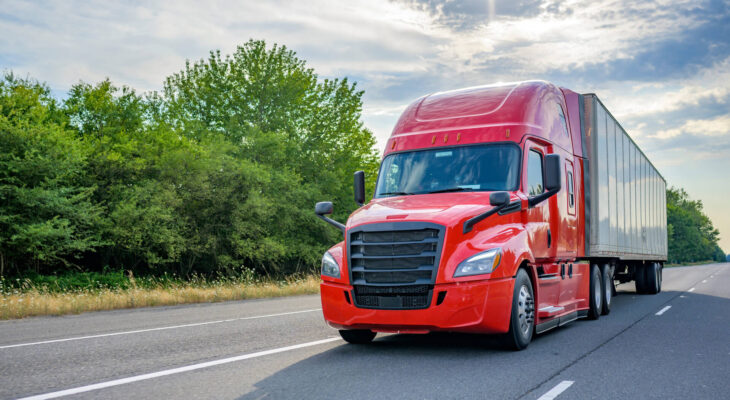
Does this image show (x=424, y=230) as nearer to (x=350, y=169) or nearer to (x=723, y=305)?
(x=723, y=305)

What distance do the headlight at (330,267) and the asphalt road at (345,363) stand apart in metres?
0.94

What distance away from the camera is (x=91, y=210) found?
2930 cm

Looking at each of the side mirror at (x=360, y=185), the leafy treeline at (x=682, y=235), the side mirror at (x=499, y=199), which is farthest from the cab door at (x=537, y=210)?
the leafy treeline at (x=682, y=235)

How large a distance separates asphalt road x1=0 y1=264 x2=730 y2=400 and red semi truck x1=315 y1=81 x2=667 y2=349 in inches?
20.3

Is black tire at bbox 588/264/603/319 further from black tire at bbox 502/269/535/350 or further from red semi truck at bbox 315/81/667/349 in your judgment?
black tire at bbox 502/269/535/350

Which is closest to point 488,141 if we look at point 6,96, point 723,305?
point 723,305

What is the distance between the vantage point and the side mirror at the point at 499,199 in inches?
297

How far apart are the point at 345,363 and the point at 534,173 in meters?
3.99

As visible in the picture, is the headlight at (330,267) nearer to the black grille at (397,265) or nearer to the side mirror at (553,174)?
the black grille at (397,265)

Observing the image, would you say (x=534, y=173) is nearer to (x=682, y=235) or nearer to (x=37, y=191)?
(x=37, y=191)

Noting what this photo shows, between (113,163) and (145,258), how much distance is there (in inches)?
199

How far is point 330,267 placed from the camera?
7.79 meters

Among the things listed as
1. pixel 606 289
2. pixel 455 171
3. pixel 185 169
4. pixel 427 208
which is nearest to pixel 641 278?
pixel 606 289

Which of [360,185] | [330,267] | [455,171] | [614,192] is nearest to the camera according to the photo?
[330,267]
